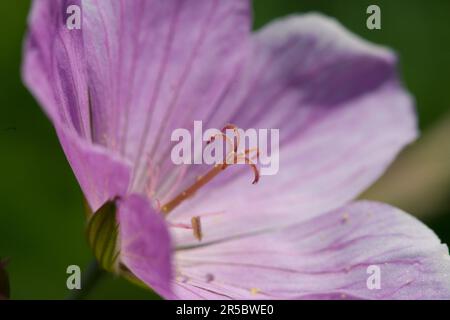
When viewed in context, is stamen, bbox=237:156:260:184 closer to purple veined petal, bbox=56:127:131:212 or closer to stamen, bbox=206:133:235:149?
stamen, bbox=206:133:235:149

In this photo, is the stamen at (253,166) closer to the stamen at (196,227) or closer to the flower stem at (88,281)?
the stamen at (196,227)

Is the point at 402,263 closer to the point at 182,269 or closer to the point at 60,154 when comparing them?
the point at 182,269

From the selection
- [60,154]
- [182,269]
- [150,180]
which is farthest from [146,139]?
[60,154]

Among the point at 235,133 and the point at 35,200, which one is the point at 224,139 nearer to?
the point at 235,133

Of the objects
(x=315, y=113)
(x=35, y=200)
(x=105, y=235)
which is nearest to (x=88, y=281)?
(x=105, y=235)
